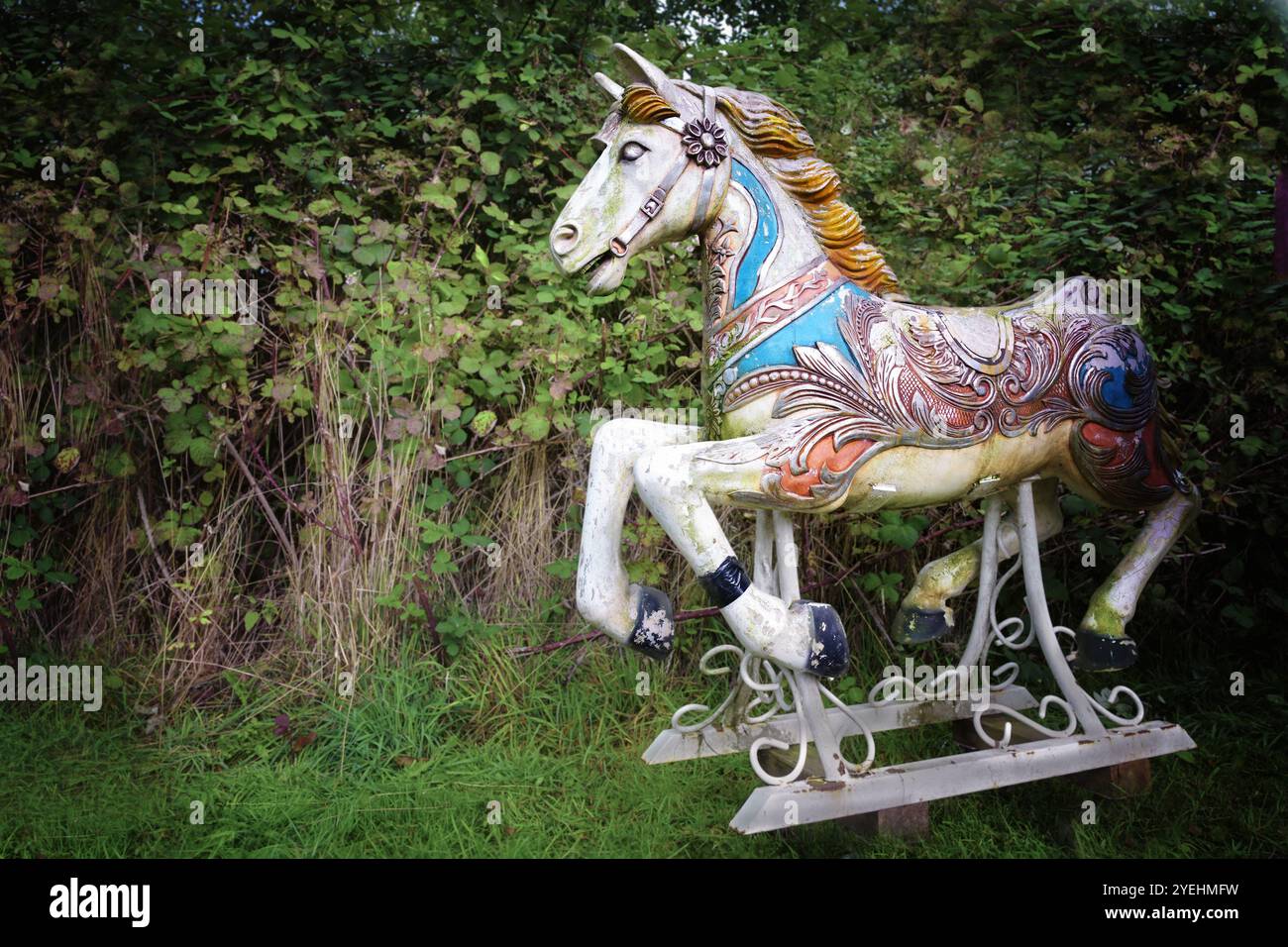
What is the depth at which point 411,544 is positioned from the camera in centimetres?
362

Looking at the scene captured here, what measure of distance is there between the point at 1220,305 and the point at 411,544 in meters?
3.01

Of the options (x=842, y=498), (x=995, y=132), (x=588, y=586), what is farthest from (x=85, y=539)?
(x=995, y=132)

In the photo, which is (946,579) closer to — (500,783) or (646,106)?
(500,783)

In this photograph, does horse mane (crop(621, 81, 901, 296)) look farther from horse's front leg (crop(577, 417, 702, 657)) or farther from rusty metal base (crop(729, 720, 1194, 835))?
rusty metal base (crop(729, 720, 1194, 835))

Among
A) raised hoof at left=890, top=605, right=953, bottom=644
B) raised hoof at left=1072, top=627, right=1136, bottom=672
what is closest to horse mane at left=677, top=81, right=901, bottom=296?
raised hoof at left=890, top=605, right=953, bottom=644

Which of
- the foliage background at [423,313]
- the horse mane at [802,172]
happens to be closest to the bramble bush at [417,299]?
the foliage background at [423,313]

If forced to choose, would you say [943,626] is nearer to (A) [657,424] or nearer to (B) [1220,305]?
(A) [657,424]

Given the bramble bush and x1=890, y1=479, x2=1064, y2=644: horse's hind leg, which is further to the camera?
the bramble bush

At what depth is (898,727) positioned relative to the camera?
295cm

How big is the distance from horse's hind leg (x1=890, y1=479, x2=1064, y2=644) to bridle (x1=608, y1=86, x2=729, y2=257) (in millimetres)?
1307

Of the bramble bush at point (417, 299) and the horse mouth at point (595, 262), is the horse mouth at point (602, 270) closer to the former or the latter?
the horse mouth at point (595, 262)

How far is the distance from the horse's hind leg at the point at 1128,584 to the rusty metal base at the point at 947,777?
21 cm

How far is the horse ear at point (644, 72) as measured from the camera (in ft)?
7.62

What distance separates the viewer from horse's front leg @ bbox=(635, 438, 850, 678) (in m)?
2.25
